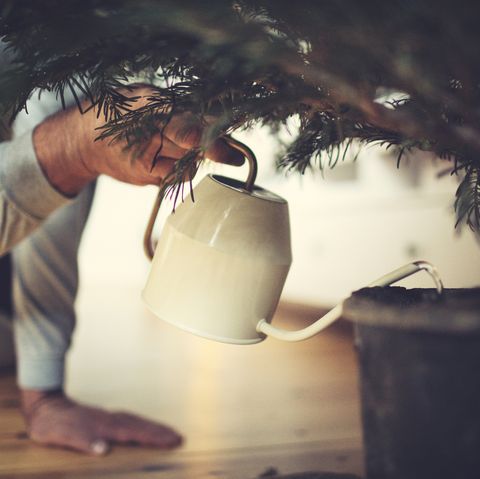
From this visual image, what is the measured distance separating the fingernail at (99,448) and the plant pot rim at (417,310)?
0.65 metres

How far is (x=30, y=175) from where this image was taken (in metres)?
0.53

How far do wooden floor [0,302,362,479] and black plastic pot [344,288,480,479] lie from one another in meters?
0.46

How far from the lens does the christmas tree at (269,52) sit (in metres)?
0.24

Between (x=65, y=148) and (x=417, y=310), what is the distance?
38 centimetres

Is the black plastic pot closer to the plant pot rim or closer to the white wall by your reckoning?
the plant pot rim

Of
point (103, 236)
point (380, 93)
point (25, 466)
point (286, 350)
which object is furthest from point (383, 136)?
point (103, 236)

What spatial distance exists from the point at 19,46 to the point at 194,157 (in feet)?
0.44

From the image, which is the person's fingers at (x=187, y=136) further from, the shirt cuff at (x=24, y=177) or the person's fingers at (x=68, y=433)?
the person's fingers at (x=68, y=433)

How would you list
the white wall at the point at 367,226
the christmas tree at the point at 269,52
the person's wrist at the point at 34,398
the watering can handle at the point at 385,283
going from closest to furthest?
the christmas tree at the point at 269,52 → the watering can handle at the point at 385,283 → the person's wrist at the point at 34,398 → the white wall at the point at 367,226

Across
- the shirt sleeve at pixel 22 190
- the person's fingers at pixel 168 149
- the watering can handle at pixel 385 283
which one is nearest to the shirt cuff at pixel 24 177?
the shirt sleeve at pixel 22 190

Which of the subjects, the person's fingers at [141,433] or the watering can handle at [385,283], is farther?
the person's fingers at [141,433]

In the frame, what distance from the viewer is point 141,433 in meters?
0.88

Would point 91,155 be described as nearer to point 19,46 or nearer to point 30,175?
point 30,175

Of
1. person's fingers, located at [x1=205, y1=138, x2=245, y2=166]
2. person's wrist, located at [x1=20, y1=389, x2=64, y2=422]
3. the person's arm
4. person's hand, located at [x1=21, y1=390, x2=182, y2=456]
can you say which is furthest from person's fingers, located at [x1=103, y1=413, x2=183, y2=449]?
person's fingers, located at [x1=205, y1=138, x2=245, y2=166]
